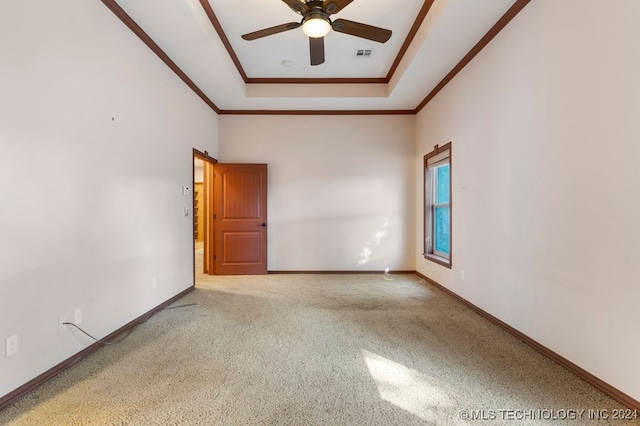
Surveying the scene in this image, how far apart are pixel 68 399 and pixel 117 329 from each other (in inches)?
35.6

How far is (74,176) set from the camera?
83.0 inches

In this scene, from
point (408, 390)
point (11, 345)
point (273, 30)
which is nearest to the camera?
point (11, 345)

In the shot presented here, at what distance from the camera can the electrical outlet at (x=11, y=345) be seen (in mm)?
1656

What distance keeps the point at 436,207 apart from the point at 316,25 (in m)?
3.33

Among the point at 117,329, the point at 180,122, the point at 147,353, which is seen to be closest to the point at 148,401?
the point at 147,353

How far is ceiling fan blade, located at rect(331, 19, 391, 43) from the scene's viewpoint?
7.71 ft

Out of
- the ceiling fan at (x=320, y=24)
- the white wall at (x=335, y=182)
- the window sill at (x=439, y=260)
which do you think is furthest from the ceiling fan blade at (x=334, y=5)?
the window sill at (x=439, y=260)

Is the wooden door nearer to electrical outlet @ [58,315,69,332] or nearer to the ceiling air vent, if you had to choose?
the ceiling air vent

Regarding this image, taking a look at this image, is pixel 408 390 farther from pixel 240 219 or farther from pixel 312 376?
pixel 240 219

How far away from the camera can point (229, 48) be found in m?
3.52

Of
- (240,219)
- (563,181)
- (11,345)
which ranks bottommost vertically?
(11,345)

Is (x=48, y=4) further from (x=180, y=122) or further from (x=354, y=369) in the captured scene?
(x=354, y=369)

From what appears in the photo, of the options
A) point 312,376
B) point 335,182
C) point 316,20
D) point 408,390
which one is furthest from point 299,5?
point 335,182

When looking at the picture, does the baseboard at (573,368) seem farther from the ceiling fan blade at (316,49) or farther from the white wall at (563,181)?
the ceiling fan blade at (316,49)
